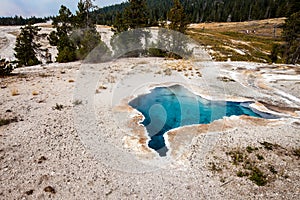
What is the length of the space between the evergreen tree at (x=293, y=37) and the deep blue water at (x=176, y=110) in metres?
34.8

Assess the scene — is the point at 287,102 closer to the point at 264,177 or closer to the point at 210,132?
the point at 210,132

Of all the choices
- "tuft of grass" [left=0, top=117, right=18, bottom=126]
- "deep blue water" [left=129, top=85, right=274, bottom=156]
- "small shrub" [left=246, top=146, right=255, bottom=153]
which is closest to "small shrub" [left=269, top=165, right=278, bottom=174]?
"small shrub" [left=246, top=146, right=255, bottom=153]

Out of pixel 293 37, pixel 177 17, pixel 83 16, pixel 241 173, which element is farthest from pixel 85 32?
pixel 293 37

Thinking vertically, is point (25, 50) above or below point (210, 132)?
above

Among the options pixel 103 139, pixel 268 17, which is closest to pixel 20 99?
pixel 103 139

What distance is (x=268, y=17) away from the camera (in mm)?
129625

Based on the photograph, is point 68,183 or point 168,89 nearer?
point 68,183

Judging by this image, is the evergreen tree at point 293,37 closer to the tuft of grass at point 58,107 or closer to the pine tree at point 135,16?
the pine tree at point 135,16

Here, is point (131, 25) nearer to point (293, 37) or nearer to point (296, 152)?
point (293, 37)

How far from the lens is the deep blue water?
1617 cm

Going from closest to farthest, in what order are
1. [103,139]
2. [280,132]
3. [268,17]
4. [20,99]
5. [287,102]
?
1. [103,139]
2. [280,132]
3. [20,99]
4. [287,102]
5. [268,17]

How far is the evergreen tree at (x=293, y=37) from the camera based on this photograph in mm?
44438

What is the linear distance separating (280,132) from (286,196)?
684 centimetres

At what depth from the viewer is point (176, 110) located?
1970 cm
